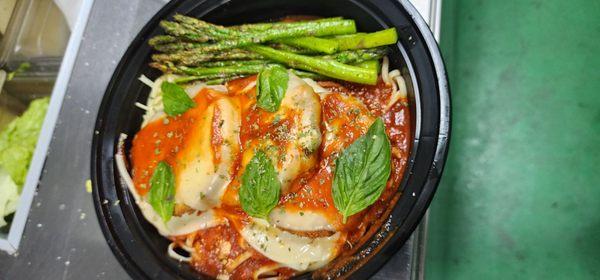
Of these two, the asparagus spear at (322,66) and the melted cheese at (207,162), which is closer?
the melted cheese at (207,162)

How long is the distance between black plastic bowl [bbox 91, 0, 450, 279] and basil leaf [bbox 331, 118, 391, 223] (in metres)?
0.15

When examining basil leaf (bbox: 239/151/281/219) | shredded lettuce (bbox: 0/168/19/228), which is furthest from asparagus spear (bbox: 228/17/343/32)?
shredded lettuce (bbox: 0/168/19/228)

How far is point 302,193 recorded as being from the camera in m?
2.36

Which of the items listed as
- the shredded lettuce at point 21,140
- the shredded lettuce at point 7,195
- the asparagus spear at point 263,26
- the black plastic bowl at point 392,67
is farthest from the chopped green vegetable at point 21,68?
the asparagus spear at point 263,26

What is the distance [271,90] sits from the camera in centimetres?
239

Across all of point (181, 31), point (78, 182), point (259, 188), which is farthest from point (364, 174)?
point (78, 182)

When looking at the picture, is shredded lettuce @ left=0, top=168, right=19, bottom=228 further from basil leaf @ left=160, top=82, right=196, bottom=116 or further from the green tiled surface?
the green tiled surface

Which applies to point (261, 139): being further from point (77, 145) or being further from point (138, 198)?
point (77, 145)

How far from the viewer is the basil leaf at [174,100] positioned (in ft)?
8.55

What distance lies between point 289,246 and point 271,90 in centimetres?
76

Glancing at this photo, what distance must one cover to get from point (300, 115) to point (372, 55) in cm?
53

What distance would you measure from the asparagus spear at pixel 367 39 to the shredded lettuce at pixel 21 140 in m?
2.26

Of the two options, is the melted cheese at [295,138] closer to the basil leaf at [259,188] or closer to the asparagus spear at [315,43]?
the basil leaf at [259,188]

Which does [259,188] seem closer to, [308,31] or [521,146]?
[308,31]
